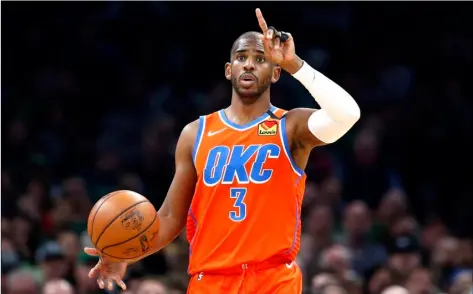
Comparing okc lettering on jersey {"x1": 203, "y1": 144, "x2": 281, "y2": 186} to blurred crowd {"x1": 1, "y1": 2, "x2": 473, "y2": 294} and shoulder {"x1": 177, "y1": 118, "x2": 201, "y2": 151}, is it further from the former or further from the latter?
blurred crowd {"x1": 1, "y1": 2, "x2": 473, "y2": 294}

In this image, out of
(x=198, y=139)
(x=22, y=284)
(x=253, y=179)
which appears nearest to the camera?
(x=253, y=179)

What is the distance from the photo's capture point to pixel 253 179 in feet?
21.4

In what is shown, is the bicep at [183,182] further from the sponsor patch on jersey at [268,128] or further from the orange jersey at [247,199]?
the sponsor patch on jersey at [268,128]

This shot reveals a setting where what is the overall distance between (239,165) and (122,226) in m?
0.81

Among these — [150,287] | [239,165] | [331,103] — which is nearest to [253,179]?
[239,165]

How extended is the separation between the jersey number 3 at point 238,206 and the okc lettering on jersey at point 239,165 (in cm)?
6

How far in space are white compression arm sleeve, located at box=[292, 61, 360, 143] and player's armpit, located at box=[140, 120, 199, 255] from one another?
909 mm

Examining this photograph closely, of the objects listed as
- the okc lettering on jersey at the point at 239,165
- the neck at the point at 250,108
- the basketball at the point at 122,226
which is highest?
the neck at the point at 250,108

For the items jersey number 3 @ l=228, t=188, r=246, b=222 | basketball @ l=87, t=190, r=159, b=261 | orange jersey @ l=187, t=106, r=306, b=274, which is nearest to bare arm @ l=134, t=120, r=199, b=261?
orange jersey @ l=187, t=106, r=306, b=274

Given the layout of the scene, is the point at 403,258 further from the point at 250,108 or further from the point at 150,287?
the point at 250,108

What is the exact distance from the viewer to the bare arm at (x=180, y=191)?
6.83 metres

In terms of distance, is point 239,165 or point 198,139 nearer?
point 239,165

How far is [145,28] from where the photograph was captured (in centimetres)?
1430

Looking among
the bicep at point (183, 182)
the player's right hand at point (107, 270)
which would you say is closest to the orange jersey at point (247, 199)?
the bicep at point (183, 182)
